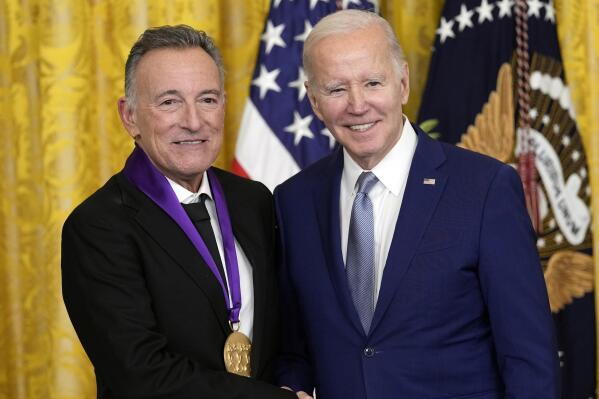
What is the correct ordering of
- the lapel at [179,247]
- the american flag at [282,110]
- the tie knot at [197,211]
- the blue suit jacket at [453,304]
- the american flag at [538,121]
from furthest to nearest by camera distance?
the american flag at [282,110], the american flag at [538,121], the tie knot at [197,211], the lapel at [179,247], the blue suit jacket at [453,304]

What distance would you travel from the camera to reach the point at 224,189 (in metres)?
2.61

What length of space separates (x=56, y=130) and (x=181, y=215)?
199 centimetres

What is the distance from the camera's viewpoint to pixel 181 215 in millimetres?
2324

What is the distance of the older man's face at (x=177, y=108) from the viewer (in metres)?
2.34

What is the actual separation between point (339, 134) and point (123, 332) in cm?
73

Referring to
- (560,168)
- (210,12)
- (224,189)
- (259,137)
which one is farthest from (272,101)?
(224,189)

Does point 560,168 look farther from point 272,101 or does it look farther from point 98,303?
point 98,303

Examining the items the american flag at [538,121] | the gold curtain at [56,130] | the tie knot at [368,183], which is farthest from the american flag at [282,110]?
the tie knot at [368,183]

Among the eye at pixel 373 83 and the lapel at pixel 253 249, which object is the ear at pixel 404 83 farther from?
the lapel at pixel 253 249

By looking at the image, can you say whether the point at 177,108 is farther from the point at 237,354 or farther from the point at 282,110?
the point at 282,110

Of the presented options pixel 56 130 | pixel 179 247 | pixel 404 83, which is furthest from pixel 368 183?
pixel 56 130

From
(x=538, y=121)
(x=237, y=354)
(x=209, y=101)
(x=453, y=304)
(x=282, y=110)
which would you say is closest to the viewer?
(x=453, y=304)

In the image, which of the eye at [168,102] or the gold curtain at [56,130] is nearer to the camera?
the eye at [168,102]

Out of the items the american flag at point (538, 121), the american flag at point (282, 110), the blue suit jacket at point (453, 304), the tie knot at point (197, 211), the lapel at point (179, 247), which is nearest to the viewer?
the blue suit jacket at point (453, 304)
